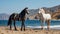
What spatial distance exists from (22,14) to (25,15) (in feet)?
1.23

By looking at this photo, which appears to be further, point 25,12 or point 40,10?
point 40,10

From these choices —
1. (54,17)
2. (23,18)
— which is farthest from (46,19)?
(54,17)

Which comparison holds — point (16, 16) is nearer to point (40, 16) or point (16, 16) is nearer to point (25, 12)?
point (25, 12)

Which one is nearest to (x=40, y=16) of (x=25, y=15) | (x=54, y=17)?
(x=25, y=15)

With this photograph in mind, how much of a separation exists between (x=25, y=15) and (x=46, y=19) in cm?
424

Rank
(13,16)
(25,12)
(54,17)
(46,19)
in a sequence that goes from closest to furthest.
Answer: (25,12), (13,16), (46,19), (54,17)

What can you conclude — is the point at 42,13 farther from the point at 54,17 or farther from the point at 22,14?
the point at 54,17

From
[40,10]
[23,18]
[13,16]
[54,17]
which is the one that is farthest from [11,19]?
[54,17]

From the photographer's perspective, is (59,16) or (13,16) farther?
(59,16)

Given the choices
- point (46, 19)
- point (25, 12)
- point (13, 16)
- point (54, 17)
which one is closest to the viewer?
point (25, 12)

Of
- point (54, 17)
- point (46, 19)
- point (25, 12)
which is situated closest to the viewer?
point (25, 12)

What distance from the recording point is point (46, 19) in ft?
83.0

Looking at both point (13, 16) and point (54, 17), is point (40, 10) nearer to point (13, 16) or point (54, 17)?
point (13, 16)

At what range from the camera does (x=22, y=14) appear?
22.1 m
